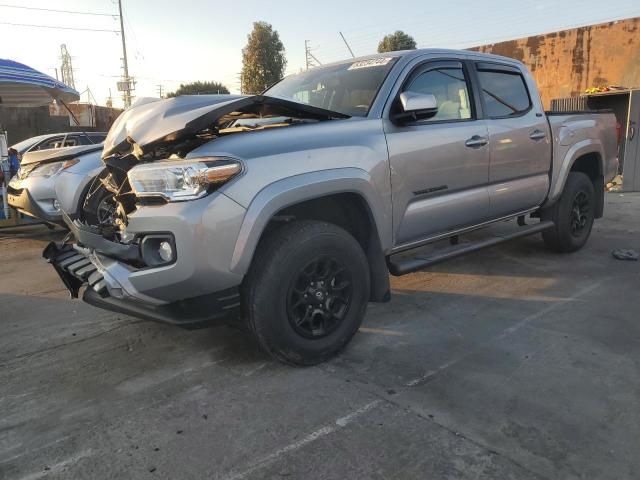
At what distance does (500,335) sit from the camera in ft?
12.3

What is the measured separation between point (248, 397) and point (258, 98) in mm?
1706

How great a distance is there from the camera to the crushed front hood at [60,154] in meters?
6.65

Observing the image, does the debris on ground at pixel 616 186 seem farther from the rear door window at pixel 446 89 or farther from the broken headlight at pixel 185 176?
the broken headlight at pixel 185 176

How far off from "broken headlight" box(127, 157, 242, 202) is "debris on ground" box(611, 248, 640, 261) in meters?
4.73

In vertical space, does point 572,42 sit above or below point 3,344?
above

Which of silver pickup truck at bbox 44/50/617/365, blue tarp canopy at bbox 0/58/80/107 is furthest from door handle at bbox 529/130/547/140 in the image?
blue tarp canopy at bbox 0/58/80/107

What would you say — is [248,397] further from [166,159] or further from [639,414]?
[639,414]

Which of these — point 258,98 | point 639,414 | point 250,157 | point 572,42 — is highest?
→ point 572,42

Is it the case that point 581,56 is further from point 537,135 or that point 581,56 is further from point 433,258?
point 433,258

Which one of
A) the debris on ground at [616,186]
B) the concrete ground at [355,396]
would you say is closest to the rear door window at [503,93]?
the concrete ground at [355,396]

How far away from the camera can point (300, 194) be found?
2994mm

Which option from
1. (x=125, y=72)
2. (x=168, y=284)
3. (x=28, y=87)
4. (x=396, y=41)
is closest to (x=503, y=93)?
(x=168, y=284)

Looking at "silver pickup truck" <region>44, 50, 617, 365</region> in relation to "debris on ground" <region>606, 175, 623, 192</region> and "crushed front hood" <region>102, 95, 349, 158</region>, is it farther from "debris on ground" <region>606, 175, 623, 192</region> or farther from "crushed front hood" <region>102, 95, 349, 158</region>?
"debris on ground" <region>606, 175, 623, 192</region>

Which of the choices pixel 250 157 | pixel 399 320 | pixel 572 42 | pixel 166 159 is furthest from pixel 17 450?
pixel 572 42
